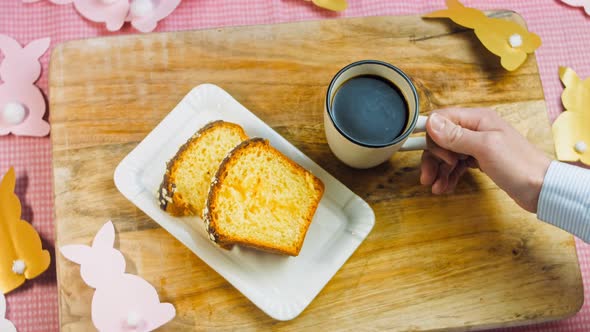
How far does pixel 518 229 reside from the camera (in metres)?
1.37

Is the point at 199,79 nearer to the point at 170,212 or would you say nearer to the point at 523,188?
the point at 170,212

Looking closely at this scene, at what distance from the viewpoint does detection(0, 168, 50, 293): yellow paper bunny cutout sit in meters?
1.41

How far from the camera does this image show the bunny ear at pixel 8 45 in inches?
61.4

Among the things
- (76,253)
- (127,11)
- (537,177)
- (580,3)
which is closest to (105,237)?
(76,253)

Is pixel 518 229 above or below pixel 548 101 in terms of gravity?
below

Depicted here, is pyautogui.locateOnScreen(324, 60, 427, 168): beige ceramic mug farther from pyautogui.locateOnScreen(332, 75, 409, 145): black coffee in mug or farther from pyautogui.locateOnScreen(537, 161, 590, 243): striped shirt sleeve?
pyautogui.locateOnScreen(537, 161, 590, 243): striped shirt sleeve

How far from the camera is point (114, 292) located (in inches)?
50.9

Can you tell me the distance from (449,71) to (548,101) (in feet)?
1.27

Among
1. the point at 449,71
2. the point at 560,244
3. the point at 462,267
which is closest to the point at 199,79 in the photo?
the point at 449,71

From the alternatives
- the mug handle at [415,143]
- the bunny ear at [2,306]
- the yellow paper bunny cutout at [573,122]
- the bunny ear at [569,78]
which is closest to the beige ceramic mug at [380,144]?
the mug handle at [415,143]

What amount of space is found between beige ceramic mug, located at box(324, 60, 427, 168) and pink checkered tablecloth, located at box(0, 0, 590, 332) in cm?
43

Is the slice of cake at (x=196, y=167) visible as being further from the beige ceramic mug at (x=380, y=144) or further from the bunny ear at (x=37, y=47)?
the bunny ear at (x=37, y=47)

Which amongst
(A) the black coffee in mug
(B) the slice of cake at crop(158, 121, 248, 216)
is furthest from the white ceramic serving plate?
(A) the black coffee in mug

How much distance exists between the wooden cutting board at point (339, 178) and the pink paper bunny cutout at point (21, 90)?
18 centimetres
